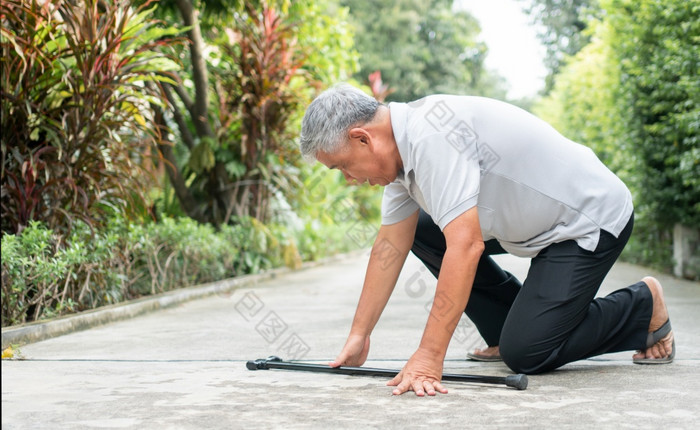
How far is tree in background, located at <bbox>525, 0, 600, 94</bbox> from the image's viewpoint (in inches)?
1433

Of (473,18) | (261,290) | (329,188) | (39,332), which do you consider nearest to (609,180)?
(39,332)

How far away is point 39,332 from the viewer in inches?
191

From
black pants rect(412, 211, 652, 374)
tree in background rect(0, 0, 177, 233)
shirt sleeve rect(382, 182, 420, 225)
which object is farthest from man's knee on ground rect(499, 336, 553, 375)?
tree in background rect(0, 0, 177, 233)

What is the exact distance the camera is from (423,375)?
297 cm

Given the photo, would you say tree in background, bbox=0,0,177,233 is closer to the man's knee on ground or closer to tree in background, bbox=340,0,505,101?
the man's knee on ground

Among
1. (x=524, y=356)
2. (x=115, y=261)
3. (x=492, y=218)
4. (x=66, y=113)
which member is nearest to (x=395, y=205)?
(x=492, y=218)

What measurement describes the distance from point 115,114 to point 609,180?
12.1 feet

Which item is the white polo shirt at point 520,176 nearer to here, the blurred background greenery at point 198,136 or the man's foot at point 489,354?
the man's foot at point 489,354

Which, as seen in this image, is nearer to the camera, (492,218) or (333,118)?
(333,118)

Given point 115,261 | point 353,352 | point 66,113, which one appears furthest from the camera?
point 115,261

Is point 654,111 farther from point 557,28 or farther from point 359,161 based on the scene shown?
point 557,28

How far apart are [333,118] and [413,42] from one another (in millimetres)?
27215

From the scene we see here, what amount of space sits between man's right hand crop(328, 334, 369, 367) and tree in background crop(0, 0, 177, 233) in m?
2.75

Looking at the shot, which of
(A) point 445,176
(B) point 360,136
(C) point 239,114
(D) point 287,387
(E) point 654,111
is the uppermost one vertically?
(E) point 654,111
